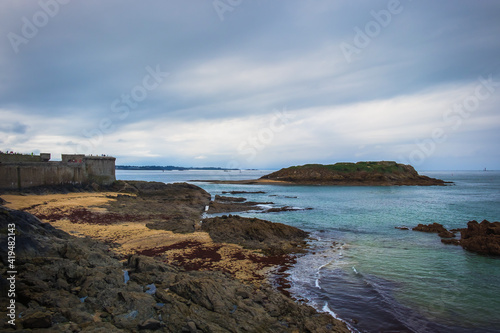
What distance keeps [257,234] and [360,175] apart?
75020 millimetres

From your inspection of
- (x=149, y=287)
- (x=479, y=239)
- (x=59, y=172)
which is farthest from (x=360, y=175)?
(x=149, y=287)

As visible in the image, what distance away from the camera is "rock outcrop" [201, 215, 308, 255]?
14367mm

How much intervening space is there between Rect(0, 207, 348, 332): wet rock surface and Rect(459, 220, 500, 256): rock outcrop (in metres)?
12.0

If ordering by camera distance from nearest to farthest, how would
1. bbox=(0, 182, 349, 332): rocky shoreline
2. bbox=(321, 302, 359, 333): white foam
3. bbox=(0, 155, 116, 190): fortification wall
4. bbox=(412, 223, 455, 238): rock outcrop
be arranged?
1. bbox=(0, 182, 349, 332): rocky shoreline
2. bbox=(321, 302, 359, 333): white foam
3. bbox=(412, 223, 455, 238): rock outcrop
4. bbox=(0, 155, 116, 190): fortification wall

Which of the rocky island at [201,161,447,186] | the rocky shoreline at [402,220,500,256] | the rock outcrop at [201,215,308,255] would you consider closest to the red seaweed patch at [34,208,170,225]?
the rock outcrop at [201,215,308,255]

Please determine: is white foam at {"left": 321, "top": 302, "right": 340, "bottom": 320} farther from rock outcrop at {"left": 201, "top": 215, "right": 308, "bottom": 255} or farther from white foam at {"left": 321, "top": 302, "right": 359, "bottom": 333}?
rock outcrop at {"left": 201, "top": 215, "right": 308, "bottom": 255}

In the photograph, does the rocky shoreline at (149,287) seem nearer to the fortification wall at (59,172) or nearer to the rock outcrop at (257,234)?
the rock outcrop at (257,234)

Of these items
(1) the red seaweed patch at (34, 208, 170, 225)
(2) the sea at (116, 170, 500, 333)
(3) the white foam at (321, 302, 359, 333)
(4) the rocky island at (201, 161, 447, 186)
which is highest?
(4) the rocky island at (201, 161, 447, 186)

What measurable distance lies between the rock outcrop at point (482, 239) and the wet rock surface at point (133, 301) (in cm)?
1202

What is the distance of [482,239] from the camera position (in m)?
14.5

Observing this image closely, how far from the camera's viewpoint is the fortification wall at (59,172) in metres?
25.5

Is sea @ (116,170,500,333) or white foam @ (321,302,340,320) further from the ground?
white foam @ (321,302,340,320)

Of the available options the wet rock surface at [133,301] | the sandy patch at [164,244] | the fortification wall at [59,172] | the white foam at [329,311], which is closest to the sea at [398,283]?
the white foam at [329,311]

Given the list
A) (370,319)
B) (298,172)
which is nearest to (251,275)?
(370,319)
